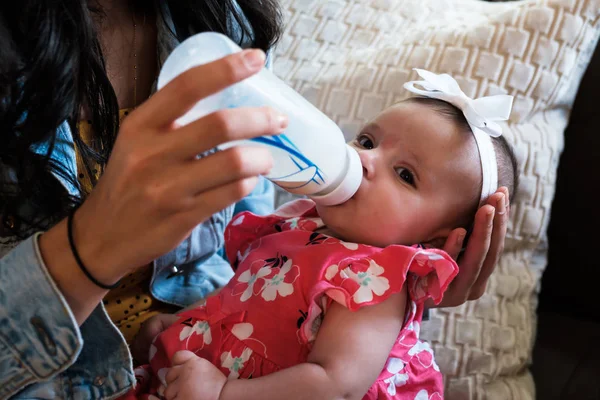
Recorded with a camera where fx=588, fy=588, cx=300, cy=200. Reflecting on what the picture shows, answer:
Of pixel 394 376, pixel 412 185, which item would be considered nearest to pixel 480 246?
pixel 412 185

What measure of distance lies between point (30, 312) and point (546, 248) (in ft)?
3.45

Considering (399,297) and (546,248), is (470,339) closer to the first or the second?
(546,248)

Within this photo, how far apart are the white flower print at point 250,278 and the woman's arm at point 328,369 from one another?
0.41 feet

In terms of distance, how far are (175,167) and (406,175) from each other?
457mm

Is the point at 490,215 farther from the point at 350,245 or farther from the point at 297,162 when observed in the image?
the point at 297,162

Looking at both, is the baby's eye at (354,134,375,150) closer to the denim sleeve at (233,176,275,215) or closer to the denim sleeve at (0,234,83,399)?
the denim sleeve at (233,176,275,215)

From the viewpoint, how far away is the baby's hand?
76 centimetres

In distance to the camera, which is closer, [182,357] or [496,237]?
[182,357]

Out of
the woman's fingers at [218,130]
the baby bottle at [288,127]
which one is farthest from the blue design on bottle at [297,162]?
the woman's fingers at [218,130]

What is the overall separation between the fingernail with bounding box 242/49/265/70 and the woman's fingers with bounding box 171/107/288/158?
0.04 meters

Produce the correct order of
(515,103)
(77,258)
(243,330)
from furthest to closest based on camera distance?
1. (515,103)
2. (243,330)
3. (77,258)

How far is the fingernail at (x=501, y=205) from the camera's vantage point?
902 mm

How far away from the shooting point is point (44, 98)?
0.77 meters

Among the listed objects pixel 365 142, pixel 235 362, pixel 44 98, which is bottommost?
pixel 235 362
